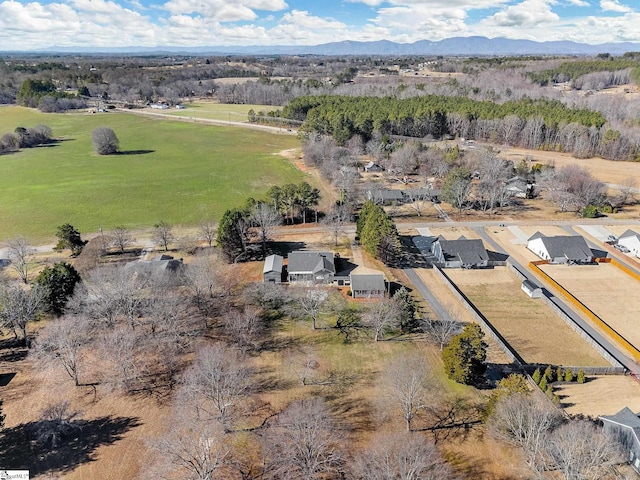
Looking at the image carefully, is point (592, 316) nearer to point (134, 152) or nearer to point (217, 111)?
point (134, 152)

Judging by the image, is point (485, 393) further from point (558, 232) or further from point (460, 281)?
point (558, 232)

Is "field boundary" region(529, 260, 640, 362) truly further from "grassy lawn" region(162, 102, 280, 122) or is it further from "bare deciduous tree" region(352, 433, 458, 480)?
"grassy lawn" region(162, 102, 280, 122)

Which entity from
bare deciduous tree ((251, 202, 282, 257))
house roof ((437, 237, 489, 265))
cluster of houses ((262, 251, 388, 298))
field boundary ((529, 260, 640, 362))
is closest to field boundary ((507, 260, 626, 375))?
field boundary ((529, 260, 640, 362))

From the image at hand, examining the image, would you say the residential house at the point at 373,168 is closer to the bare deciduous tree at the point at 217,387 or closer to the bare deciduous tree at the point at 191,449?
the bare deciduous tree at the point at 217,387

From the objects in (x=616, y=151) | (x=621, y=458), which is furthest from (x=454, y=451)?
(x=616, y=151)

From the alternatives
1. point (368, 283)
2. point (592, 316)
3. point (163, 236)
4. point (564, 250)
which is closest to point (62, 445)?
point (368, 283)

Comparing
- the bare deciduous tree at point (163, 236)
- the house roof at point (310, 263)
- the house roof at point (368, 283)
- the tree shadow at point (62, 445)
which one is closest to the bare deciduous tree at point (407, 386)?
the house roof at point (368, 283)
